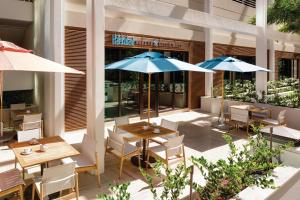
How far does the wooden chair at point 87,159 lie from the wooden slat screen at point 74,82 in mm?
4681

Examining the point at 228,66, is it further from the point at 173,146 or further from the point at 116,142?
the point at 116,142

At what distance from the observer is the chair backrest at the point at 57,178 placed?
4.06 meters

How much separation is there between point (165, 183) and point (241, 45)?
1665 cm

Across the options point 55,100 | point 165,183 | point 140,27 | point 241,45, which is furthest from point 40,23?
point 241,45

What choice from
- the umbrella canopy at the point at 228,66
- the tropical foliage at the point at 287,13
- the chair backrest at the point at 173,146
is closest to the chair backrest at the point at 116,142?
the chair backrest at the point at 173,146

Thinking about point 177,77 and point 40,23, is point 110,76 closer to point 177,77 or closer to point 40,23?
point 40,23

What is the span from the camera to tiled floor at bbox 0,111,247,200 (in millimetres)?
5457

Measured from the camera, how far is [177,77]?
1416 cm

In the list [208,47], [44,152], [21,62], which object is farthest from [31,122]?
[208,47]

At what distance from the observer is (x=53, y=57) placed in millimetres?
8922

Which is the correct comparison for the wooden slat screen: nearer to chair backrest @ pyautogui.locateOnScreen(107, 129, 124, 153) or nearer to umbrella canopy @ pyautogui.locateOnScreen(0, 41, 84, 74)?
chair backrest @ pyautogui.locateOnScreen(107, 129, 124, 153)

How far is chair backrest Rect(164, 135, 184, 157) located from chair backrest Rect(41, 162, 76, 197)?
6.72 feet

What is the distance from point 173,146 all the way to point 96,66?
2409 millimetres

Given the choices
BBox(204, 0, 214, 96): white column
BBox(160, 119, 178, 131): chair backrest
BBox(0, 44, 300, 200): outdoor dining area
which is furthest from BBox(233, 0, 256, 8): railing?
BBox(160, 119, 178, 131): chair backrest
